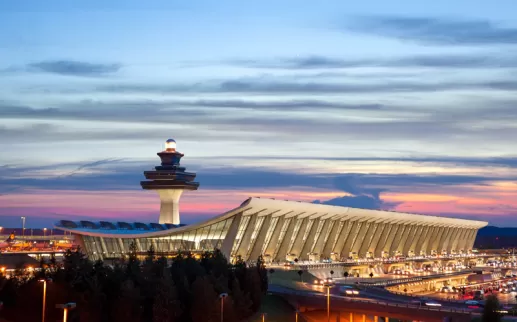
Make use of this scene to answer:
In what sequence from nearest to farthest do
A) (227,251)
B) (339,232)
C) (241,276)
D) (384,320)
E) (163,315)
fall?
(163,315) → (241,276) → (384,320) → (227,251) → (339,232)

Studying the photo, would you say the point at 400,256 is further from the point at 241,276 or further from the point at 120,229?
the point at 241,276

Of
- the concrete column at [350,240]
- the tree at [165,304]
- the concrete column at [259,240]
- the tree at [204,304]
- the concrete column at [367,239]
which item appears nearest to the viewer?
the tree at [165,304]

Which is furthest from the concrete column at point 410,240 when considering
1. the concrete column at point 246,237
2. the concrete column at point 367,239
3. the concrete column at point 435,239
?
the concrete column at point 246,237

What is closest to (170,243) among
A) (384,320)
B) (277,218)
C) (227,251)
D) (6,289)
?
(227,251)

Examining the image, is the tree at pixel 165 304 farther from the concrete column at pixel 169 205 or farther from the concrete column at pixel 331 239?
the concrete column at pixel 169 205

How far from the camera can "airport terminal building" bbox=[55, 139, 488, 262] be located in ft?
359

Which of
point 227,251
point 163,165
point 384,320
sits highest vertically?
point 163,165

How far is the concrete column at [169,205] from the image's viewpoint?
163000 millimetres

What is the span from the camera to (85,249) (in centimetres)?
12006

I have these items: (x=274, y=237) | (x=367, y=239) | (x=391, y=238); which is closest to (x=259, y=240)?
(x=274, y=237)

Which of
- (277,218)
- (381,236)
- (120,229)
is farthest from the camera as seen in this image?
(381,236)

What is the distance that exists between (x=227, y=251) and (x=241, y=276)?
34.3 meters

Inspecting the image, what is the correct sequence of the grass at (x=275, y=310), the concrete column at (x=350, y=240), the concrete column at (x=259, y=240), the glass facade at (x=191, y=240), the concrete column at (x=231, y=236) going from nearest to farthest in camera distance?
the grass at (x=275, y=310), the concrete column at (x=231, y=236), the glass facade at (x=191, y=240), the concrete column at (x=259, y=240), the concrete column at (x=350, y=240)

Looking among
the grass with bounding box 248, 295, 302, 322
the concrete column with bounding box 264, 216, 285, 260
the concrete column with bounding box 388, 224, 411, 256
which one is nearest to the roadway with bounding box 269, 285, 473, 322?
the grass with bounding box 248, 295, 302, 322
